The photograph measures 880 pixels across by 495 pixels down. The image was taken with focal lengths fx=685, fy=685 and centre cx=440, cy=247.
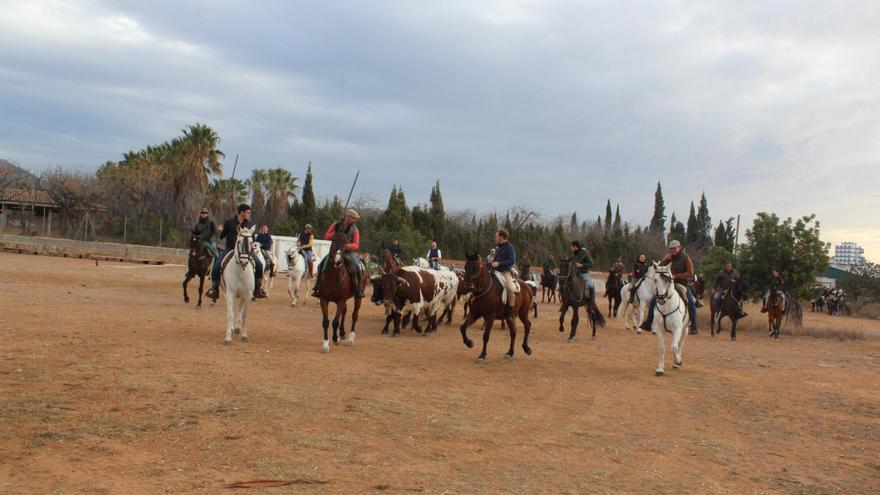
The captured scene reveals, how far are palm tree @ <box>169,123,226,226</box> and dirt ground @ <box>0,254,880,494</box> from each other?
131 feet

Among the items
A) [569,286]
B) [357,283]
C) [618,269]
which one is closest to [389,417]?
[357,283]

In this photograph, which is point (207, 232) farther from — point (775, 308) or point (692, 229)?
point (692, 229)

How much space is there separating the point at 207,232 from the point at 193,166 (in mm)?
39840

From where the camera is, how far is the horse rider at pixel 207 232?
1731cm

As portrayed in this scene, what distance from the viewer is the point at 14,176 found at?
5662 centimetres

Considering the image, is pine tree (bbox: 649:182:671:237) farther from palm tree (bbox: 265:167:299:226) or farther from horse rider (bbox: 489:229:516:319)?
horse rider (bbox: 489:229:516:319)

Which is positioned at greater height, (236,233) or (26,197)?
(26,197)

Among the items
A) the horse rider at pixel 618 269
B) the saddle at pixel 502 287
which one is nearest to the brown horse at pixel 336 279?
the saddle at pixel 502 287

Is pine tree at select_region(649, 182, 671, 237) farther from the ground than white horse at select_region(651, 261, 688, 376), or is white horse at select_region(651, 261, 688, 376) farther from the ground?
pine tree at select_region(649, 182, 671, 237)

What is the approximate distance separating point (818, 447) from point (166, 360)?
8.56 meters

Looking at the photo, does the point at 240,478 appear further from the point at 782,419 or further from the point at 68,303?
the point at 68,303

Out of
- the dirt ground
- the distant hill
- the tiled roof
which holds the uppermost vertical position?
the distant hill

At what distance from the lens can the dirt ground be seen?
577cm

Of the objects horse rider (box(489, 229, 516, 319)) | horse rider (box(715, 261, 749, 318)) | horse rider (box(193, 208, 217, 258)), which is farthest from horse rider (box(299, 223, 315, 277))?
horse rider (box(715, 261, 749, 318))
